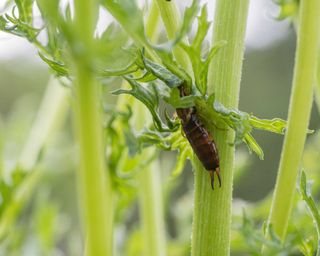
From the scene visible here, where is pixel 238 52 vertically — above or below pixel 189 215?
above

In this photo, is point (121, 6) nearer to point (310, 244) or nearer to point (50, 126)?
point (310, 244)

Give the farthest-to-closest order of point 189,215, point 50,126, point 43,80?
point 43,80, point 189,215, point 50,126

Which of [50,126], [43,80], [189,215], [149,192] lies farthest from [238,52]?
[43,80]

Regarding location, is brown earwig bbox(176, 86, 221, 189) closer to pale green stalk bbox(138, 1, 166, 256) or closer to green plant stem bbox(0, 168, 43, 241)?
pale green stalk bbox(138, 1, 166, 256)

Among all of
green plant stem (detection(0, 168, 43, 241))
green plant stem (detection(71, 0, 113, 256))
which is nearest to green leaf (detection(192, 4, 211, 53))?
green plant stem (detection(71, 0, 113, 256))

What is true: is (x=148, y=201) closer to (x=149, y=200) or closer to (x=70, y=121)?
(x=149, y=200)

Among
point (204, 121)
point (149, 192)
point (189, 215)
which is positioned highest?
point (204, 121)

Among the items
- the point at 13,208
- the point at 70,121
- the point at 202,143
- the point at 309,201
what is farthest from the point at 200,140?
the point at 70,121
